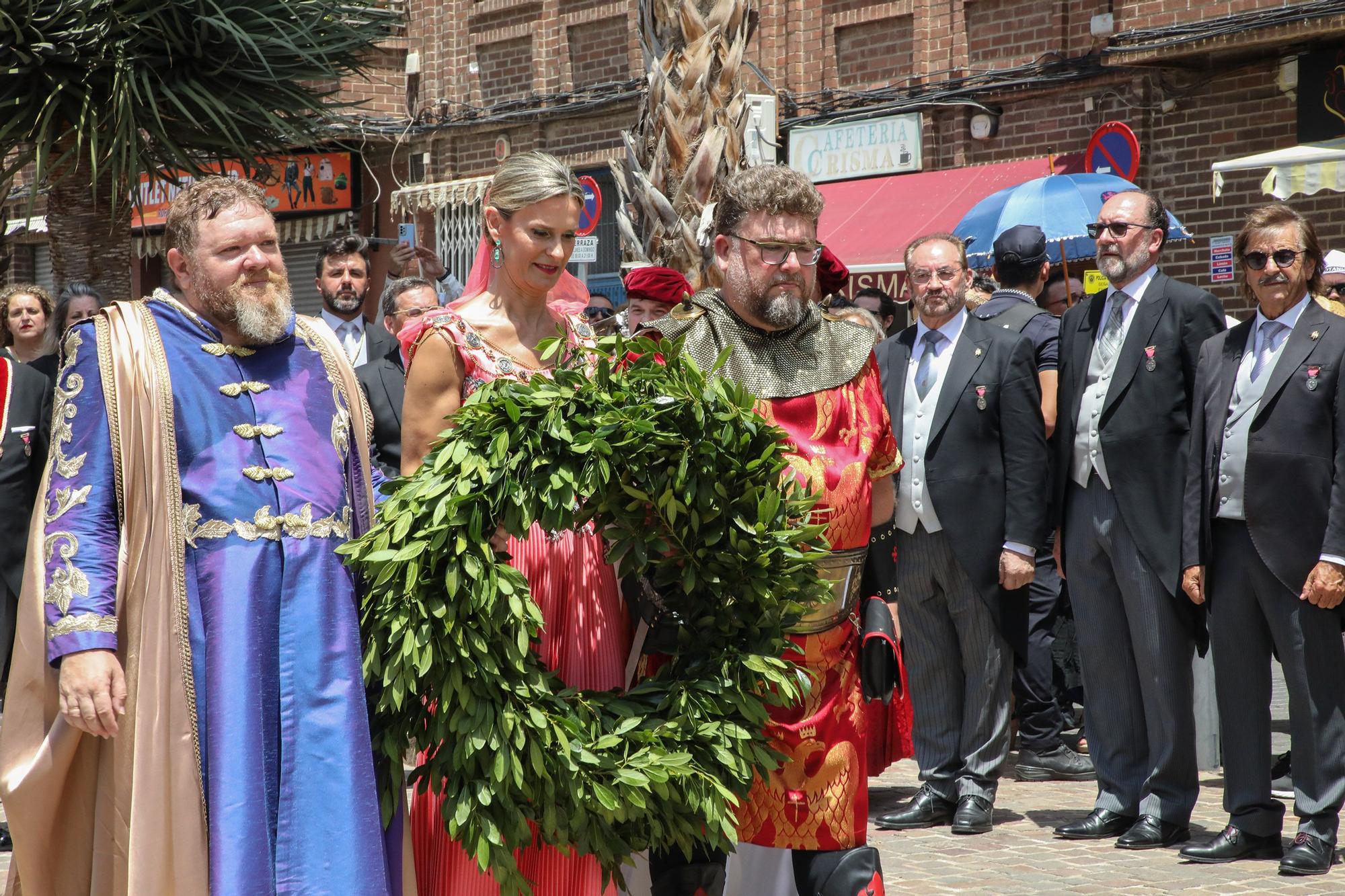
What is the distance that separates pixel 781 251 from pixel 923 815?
326 centimetres

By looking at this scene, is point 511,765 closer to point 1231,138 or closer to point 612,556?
point 612,556

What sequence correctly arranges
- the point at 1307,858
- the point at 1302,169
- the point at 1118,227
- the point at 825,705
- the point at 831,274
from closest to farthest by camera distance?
the point at 825,705 < the point at 831,274 < the point at 1307,858 < the point at 1118,227 < the point at 1302,169

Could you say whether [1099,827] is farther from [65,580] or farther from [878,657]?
[65,580]

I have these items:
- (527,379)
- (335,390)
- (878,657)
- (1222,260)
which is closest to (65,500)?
(335,390)

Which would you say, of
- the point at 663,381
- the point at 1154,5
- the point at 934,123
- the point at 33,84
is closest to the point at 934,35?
the point at 934,123

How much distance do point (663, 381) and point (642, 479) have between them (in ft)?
0.75

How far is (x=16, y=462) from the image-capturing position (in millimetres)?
6535

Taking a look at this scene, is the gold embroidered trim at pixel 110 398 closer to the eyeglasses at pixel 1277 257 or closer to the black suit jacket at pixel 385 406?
the black suit jacket at pixel 385 406

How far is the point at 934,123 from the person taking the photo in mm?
15688

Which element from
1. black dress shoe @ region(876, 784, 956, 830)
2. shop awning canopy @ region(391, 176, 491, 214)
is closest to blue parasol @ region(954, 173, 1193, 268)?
black dress shoe @ region(876, 784, 956, 830)

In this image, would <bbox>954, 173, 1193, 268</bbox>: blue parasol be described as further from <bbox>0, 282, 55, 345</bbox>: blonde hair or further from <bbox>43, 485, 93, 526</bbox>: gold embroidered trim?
<bbox>43, 485, 93, 526</bbox>: gold embroidered trim

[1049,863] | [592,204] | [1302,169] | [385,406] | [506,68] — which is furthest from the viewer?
[506,68]

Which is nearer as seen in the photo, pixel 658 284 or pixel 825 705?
pixel 825 705

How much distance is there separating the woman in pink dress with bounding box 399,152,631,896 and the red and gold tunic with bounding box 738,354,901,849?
45 centimetres
